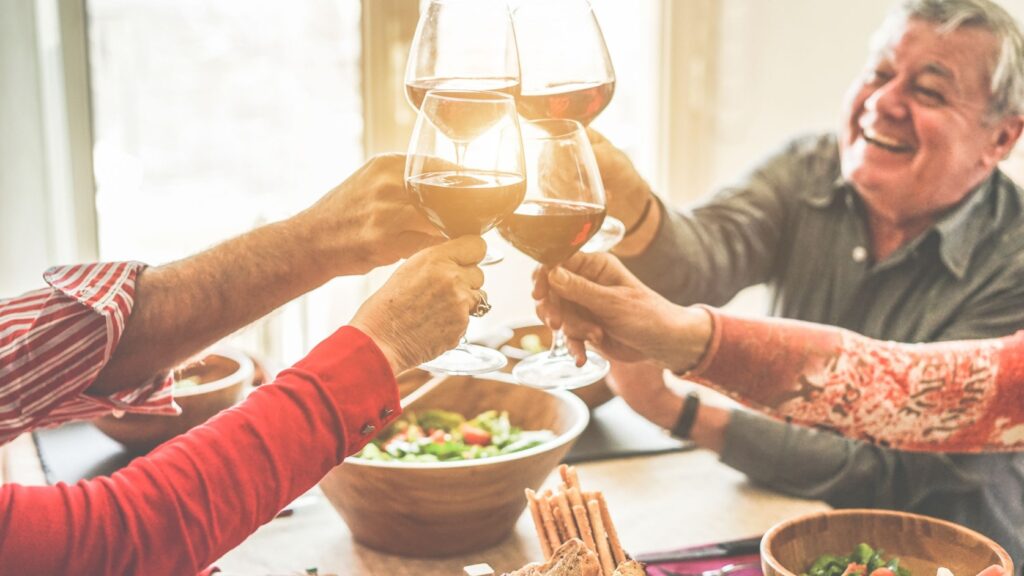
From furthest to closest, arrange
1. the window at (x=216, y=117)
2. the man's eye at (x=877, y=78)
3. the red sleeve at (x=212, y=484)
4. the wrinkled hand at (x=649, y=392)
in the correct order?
the window at (x=216, y=117), the man's eye at (x=877, y=78), the wrinkled hand at (x=649, y=392), the red sleeve at (x=212, y=484)

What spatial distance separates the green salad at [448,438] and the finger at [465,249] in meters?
0.42

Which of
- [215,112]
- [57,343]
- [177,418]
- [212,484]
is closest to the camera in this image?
[212,484]

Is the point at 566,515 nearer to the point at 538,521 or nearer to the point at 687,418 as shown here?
the point at 538,521

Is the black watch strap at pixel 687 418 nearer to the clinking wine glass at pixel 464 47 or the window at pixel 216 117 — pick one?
the clinking wine glass at pixel 464 47

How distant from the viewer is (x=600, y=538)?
1.15 meters

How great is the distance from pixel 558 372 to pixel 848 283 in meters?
1.02

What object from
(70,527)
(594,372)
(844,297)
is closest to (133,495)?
(70,527)

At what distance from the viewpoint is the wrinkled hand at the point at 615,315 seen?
136 cm

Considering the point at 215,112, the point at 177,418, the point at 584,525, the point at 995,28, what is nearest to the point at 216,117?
the point at 215,112

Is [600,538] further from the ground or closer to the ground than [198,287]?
closer to the ground

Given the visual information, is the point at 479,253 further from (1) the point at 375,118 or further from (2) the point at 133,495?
(1) the point at 375,118

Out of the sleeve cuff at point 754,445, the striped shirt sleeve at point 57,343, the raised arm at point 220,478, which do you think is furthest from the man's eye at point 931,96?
the striped shirt sleeve at point 57,343

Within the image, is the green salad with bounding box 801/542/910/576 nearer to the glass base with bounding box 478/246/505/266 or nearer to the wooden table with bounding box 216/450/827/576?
the wooden table with bounding box 216/450/827/576

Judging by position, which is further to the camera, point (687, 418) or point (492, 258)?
point (687, 418)
